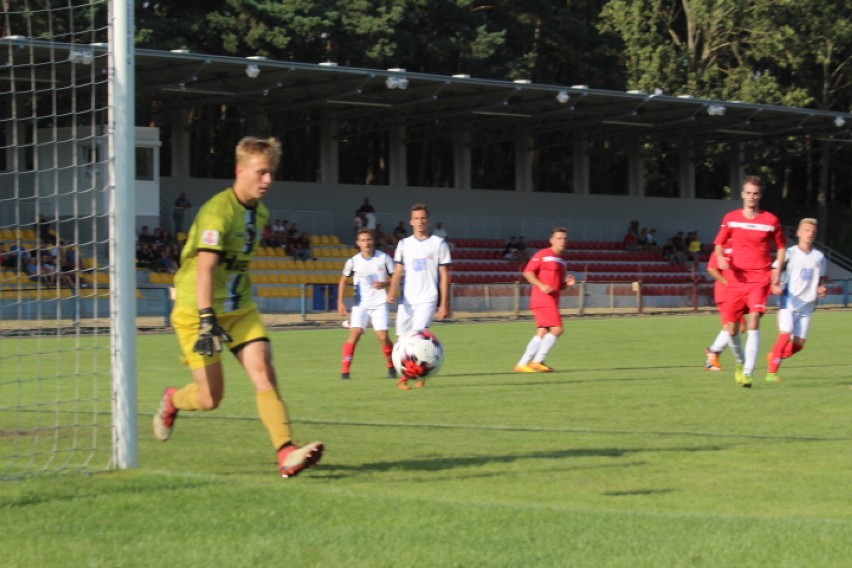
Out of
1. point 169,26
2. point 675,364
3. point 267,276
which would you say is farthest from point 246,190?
point 169,26

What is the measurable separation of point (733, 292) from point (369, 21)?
3685cm

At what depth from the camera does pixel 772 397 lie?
43.7 feet

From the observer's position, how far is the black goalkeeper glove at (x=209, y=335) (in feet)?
24.4

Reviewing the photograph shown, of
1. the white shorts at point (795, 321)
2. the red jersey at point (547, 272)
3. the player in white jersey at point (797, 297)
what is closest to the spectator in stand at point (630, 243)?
the red jersey at point (547, 272)

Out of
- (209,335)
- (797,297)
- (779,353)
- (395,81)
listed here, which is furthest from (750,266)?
(395,81)

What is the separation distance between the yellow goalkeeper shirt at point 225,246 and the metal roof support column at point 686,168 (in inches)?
1944

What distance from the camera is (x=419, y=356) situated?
44.7 feet

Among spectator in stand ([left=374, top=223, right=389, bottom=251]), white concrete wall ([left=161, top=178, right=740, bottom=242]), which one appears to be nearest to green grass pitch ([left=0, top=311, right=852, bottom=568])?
spectator in stand ([left=374, top=223, right=389, bottom=251])

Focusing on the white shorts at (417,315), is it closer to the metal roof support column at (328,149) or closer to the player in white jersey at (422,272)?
the player in white jersey at (422,272)

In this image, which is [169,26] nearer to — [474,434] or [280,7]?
[280,7]

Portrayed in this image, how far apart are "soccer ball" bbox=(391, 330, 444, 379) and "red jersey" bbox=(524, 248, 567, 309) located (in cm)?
370

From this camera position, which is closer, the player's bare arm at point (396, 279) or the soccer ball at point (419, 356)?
the soccer ball at point (419, 356)

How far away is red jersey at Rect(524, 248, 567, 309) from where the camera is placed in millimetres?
17297

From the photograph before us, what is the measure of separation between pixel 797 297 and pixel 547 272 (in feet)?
11.0
